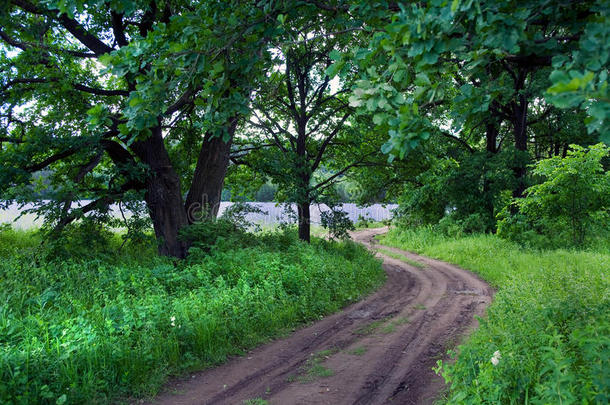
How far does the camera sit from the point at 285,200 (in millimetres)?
12266

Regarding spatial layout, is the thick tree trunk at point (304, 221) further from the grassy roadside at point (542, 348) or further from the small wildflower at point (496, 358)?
the small wildflower at point (496, 358)

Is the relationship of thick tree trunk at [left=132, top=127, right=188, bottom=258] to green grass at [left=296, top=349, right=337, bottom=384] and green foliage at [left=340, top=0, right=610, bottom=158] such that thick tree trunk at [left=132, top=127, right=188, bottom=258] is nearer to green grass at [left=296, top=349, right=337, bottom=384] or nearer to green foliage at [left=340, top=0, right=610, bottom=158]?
green grass at [left=296, top=349, right=337, bottom=384]

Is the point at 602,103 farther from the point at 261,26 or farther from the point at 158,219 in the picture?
the point at 158,219

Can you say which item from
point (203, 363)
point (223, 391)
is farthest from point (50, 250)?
point (223, 391)

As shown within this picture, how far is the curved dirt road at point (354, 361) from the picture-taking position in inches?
175

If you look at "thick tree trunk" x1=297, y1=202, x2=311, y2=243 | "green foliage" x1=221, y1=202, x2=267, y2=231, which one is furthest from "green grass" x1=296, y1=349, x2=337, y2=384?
"thick tree trunk" x1=297, y1=202, x2=311, y2=243

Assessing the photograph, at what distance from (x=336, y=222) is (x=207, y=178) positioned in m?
4.62

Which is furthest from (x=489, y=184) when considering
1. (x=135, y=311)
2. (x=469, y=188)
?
(x=135, y=311)

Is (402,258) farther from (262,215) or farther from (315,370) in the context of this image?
(315,370)

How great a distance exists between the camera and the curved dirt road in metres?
4.44

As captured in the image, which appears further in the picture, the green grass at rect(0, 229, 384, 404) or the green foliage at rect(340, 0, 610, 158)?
the green grass at rect(0, 229, 384, 404)

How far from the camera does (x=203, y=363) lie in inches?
207

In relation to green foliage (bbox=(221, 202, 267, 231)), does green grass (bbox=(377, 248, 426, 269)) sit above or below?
below

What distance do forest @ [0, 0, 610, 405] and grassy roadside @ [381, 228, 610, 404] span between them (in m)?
0.03
